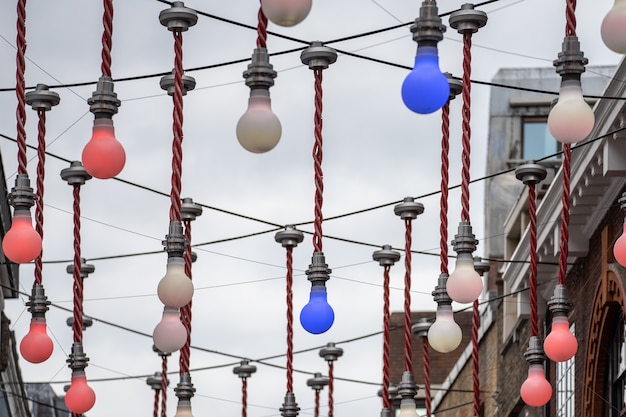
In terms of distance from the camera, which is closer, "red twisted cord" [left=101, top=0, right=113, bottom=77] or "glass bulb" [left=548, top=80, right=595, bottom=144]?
"glass bulb" [left=548, top=80, right=595, bottom=144]

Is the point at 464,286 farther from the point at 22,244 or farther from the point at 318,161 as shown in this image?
the point at 22,244

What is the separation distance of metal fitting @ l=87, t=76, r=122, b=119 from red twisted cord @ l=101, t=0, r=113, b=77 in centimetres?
27

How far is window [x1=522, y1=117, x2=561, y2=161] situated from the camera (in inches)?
1957

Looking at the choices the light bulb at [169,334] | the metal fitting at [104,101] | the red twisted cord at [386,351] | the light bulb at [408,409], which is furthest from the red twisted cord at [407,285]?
the metal fitting at [104,101]

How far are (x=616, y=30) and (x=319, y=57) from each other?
3.61 metres

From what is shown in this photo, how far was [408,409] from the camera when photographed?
15.7 meters

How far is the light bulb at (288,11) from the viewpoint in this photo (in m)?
11.5

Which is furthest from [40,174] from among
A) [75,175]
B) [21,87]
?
[21,87]

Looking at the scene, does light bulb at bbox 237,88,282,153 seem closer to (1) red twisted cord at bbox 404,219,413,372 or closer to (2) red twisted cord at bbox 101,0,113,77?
(2) red twisted cord at bbox 101,0,113,77

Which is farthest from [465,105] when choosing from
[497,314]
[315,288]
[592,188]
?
[497,314]

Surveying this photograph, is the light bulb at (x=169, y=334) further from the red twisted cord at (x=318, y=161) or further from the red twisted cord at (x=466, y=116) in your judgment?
the red twisted cord at (x=466, y=116)

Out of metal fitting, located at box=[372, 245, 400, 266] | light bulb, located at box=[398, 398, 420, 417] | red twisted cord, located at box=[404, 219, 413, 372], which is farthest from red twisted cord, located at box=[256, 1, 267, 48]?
metal fitting, located at box=[372, 245, 400, 266]

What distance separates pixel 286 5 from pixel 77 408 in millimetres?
4783

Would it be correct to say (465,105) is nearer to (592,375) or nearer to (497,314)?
(592,375)
